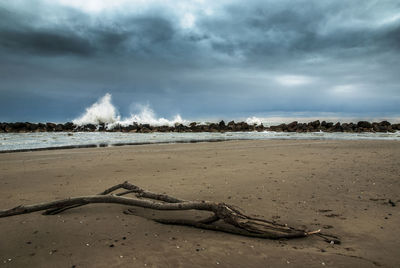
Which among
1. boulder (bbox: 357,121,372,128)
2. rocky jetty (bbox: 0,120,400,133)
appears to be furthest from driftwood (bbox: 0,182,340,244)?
boulder (bbox: 357,121,372,128)

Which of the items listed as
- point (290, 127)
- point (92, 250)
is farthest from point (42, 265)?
point (290, 127)

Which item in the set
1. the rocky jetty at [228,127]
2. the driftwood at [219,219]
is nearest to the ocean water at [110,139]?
the rocky jetty at [228,127]

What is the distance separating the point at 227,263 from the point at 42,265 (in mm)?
1723

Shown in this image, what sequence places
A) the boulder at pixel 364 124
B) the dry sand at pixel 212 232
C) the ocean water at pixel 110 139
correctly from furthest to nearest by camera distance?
1. the boulder at pixel 364 124
2. the ocean water at pixel 110 139
3. the dry sand at pixel 212 232

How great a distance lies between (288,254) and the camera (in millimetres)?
2842

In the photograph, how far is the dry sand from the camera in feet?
9.05

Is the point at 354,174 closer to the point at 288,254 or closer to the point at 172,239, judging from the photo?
the point at 288,254

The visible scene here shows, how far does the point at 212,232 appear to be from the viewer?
3.41m

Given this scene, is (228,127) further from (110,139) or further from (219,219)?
(219,219)

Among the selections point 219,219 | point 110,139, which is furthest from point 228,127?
point 219,219

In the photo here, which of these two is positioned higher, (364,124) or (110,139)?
(364,124)

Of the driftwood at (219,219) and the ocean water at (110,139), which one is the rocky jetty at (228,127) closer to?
the ocean water at (110,139)

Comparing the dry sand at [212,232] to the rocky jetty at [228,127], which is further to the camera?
the rocky jetty at [228,127]

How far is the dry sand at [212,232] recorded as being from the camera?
2.76 meters
